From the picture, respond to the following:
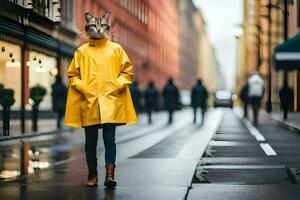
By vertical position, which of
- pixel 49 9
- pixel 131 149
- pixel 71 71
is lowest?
pixel 131 149

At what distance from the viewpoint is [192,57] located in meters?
163

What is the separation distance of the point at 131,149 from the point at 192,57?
14858 centimetres

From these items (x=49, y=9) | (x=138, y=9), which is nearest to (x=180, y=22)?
(x=138, y=9)

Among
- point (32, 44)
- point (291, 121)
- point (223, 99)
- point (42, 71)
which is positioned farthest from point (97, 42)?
point (223, 99)

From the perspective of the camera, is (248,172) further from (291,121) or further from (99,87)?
(291,121)

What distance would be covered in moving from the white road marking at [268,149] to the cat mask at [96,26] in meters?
5.92

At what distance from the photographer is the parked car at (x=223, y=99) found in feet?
244

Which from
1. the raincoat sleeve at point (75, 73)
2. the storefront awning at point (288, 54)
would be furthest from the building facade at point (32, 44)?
the raincoat sleeve at point (75, 73)

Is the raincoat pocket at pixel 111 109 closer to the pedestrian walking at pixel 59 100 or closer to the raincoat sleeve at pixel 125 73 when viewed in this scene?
the raincoat sleeve at pixel 125 73

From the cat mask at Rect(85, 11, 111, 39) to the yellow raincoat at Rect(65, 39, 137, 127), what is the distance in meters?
0.11

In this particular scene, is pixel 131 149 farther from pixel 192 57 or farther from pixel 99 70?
pixel 192 57

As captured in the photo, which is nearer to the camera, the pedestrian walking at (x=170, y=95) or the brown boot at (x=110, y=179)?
the brown boot at (x=110, y=179)

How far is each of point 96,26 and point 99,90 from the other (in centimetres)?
73

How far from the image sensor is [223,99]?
7500 cm
